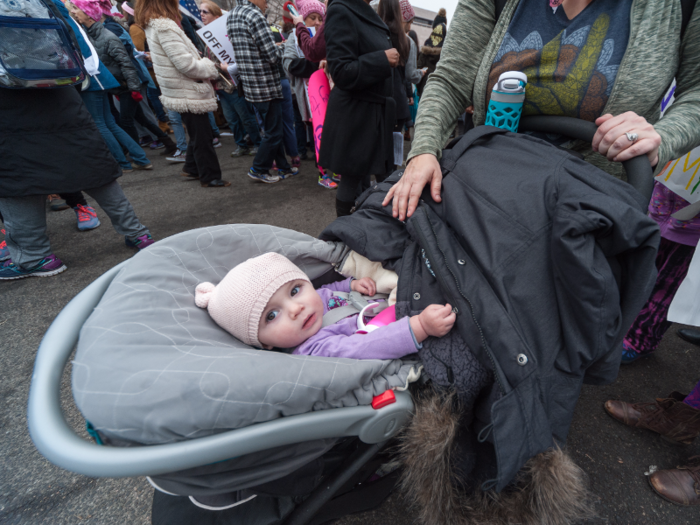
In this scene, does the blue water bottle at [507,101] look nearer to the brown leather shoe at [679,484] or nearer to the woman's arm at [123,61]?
the brown leather shoe at [679,484]

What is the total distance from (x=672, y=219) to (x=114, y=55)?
580 centimetres

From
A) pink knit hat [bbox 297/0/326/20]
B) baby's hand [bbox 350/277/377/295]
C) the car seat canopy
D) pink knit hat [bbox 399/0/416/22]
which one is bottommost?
baby's hand [bbox 350/277/377/295]

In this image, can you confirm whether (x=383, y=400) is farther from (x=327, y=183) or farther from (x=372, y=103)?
(x=327, y=183)

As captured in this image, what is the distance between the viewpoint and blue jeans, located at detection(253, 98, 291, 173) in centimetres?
384

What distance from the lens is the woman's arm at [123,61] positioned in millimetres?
4184

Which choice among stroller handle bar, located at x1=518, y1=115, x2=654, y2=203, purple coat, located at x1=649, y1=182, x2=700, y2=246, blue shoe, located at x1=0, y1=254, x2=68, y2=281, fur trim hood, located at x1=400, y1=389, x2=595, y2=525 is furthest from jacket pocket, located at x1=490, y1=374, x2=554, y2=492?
blue shoe, located at x1=0, y1=254, x2=68, y2=281

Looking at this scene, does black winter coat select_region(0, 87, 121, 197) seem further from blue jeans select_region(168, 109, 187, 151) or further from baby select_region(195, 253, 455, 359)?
blue jeans select_region(168, 109, 187, 151)

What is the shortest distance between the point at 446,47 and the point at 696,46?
2.29ft

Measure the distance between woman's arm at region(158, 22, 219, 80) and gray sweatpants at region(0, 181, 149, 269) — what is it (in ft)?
5.23

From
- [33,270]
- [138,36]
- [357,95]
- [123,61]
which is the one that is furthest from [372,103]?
[138,36]

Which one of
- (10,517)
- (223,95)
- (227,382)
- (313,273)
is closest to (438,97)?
(313,273)

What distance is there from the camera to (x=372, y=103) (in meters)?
2.38

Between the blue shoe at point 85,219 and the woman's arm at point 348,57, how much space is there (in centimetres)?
281

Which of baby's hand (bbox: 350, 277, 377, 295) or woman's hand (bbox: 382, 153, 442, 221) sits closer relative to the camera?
woman's hand (bbox: 382, 153, 442, 221)
